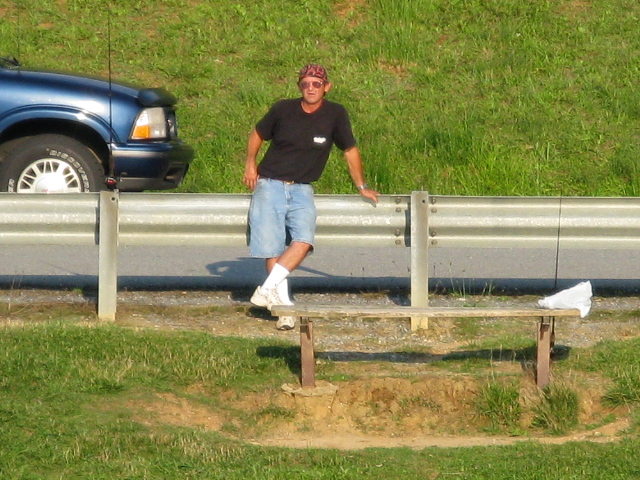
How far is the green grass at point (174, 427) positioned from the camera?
5090 millimetres

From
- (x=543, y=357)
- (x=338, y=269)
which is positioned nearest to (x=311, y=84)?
(x=543, y=357)

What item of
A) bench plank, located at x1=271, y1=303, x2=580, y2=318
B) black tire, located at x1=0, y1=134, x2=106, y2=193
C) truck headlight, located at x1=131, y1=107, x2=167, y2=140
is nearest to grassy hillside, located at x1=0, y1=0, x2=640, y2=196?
truck headlight, located at x1=131, y1=107, x2=167, y2=140

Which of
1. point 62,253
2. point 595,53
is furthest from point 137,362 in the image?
point 595,53

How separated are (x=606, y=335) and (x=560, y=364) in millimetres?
962

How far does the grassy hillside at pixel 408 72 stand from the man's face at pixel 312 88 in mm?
5886

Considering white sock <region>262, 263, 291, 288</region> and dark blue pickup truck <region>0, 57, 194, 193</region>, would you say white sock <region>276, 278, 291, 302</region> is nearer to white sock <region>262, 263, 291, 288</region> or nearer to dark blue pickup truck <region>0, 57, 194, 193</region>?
white sock <region>262, 263, 291, 288</region>

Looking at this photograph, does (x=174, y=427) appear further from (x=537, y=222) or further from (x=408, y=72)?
(x=408, y=72)

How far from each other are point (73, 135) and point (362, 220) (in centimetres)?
330

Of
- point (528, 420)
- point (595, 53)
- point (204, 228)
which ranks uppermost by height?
point (595, 53)

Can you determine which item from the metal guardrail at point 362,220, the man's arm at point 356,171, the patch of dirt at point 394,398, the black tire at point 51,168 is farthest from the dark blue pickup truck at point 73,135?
the man's arm at point 356,171

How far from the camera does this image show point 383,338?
783 centimetres

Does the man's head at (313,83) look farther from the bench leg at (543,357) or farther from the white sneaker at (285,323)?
the bench leg at (543,357)

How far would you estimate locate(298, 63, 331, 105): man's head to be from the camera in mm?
7867

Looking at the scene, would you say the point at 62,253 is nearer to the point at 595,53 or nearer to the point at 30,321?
the point at 30,321
